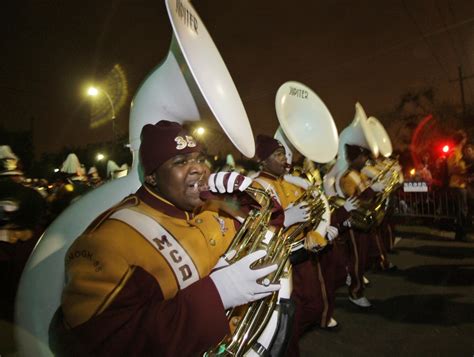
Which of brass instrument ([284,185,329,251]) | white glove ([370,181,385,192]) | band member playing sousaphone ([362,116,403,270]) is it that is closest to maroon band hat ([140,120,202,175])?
brass instrument ([284,185,329,251])

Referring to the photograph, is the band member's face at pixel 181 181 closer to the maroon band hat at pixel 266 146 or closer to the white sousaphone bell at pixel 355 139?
the maroon band hat at pixel 266 146

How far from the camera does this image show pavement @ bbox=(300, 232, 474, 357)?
3643mm

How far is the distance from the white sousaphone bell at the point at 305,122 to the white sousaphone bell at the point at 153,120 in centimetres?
226

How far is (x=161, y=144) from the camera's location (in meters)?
1.84

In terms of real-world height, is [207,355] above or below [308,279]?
above

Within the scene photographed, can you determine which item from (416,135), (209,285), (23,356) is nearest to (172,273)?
(209,285)

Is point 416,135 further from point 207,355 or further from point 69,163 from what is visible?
point 207,355

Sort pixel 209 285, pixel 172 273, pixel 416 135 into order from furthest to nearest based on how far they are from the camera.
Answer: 1. pixel 416 135
2. pixel 172 273
3. pixel 209 285

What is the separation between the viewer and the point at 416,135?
23141mm

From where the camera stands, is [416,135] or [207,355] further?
[416,135]

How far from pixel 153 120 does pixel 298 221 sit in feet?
6.03

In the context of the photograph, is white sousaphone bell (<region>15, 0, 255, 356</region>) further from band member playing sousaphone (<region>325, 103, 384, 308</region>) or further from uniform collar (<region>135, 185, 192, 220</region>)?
band member playing sousaphone (<region>325, 103, 384, 308</region>)

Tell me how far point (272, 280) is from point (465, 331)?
3335mm

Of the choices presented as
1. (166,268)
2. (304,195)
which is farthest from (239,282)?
(304,195)
